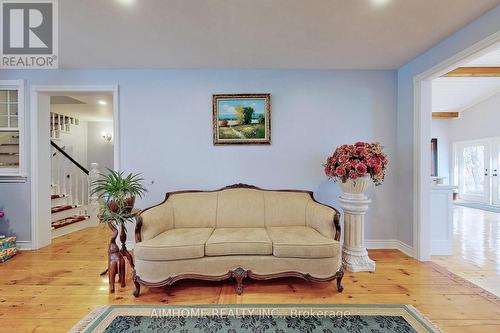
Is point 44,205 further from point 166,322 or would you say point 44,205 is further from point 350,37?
point 350,37

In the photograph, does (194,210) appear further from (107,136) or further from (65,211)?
(107,136)

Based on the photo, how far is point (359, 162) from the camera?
103 inches

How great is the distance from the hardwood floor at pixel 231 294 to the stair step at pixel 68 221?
3.95ft

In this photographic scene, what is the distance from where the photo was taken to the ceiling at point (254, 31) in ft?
6.84

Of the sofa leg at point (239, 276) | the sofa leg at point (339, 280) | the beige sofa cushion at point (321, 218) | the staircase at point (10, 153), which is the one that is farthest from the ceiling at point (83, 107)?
the sofa leg at point (339, 280)

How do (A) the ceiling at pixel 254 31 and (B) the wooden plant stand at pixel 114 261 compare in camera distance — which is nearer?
(A) the ceiling at pixel 254 31

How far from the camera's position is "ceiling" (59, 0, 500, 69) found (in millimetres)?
2084

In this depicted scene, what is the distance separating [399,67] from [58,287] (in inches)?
194

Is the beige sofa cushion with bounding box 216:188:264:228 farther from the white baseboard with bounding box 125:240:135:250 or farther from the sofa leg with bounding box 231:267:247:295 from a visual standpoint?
the white baseboard with bounding box 125:240:135:250

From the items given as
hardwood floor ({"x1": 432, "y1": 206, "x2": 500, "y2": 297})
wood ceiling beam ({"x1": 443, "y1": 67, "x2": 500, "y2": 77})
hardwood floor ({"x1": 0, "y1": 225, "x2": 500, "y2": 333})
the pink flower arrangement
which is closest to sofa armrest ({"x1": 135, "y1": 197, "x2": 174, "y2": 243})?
hardwood floor ({"x1": 0, "y1": 225, "x2": 500, "y2": 333})

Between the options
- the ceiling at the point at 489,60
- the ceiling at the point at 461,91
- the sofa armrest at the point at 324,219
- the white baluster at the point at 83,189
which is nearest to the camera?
the sofa armrest at the point at 324,219

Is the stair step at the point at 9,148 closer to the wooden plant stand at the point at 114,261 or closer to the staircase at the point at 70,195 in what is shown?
the staircase at the point at 70,195

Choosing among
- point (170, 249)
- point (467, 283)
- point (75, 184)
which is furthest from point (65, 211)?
point (467, 283)

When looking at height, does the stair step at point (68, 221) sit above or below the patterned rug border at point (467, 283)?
above
